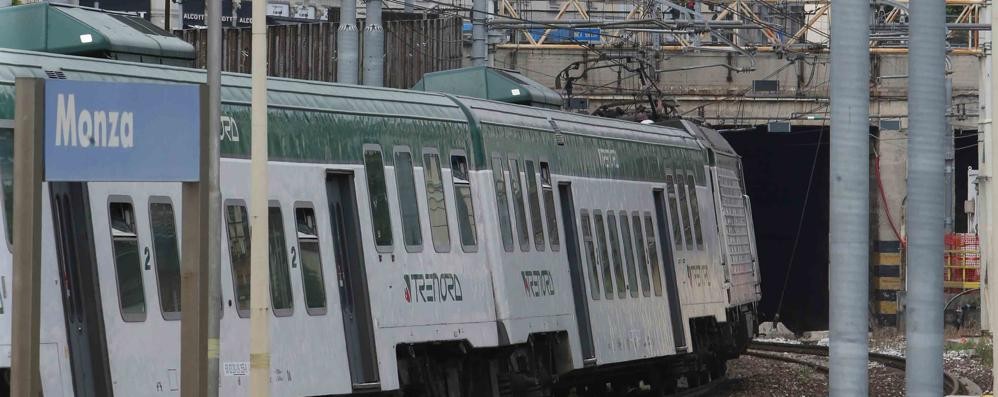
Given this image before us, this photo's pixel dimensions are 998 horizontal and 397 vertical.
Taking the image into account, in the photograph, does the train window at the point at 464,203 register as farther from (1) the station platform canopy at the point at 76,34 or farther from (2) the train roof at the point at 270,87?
(1) the station platform canopy at the point at 76,34

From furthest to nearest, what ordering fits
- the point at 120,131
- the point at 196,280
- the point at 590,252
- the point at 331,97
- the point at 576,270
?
1. the point at 590,252
2. the point at 576,270
3. the point at 331,97
4. the point at 196,280
5. the point at 120,131

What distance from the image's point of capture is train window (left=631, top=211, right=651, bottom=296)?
837 inches

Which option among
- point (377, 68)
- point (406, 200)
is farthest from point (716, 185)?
point (406, 200)

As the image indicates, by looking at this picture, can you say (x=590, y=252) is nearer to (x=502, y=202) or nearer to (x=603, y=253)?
(x=603, y=253)

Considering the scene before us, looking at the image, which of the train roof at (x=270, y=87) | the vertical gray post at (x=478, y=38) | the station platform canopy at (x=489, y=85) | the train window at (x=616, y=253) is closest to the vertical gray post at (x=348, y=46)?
the station platform canopy at (x=489, y=85)

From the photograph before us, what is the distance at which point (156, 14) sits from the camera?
172ft

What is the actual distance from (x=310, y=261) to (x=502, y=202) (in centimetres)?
344

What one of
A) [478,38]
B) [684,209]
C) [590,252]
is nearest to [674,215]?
[684,209]

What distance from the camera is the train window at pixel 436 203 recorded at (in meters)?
15.8

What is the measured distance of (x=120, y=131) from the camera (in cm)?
907

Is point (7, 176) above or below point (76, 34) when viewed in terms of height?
below

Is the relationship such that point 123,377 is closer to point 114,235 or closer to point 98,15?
point 114,235

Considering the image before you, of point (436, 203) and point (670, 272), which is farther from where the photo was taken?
point (670, 272)

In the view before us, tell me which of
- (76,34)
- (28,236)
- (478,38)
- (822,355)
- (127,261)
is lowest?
(822,355)
